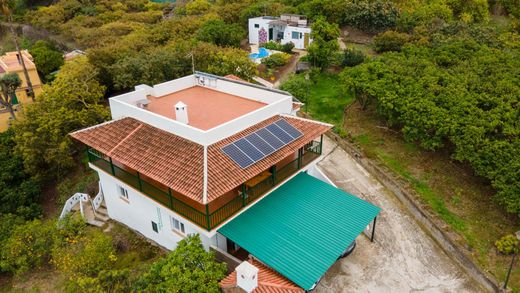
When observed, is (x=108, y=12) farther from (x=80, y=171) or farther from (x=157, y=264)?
(x=157, y=264)

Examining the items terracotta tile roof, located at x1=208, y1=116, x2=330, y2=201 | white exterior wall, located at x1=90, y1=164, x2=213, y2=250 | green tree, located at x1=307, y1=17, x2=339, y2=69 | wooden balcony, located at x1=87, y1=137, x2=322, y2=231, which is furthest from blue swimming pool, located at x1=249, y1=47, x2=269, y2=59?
white exterior wall, located at x1=90, y1=164, x2=213, y2=250

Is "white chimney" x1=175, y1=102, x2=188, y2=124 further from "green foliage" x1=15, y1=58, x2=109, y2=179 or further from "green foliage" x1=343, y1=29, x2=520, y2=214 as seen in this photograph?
"green foliage" x1=343, y1=29, x2=520, y2=214

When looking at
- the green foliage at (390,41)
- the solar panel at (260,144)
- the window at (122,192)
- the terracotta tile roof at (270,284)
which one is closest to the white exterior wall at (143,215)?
the window at (122,192)

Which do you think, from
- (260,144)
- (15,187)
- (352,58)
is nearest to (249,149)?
(260,144)

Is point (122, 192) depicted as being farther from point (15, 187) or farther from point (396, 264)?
point (396, 264)

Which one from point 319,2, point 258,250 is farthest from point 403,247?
point 319,2
